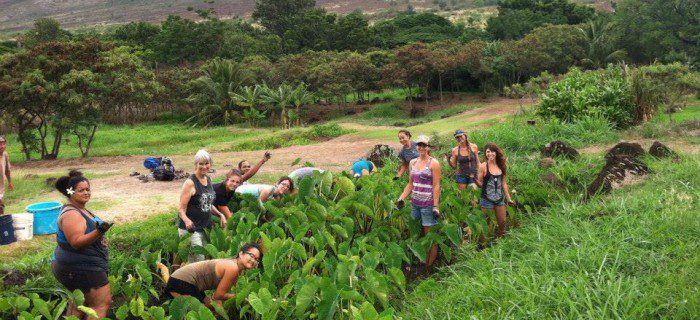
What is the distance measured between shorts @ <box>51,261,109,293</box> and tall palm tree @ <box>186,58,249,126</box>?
2164cm

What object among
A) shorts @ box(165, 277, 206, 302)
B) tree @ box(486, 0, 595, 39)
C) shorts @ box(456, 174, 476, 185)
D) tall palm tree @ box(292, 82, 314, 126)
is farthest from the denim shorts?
tree @ box(486, 0, 595, 39)

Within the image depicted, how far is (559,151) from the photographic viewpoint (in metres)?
8.12

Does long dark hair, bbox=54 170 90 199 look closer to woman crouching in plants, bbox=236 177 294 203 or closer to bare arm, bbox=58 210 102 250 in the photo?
bare arm, bbox=58 210 102 250

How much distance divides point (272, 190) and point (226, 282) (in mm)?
2225

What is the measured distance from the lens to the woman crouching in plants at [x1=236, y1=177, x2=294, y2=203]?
5.89 m

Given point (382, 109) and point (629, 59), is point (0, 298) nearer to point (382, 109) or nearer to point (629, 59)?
point (382, 109)

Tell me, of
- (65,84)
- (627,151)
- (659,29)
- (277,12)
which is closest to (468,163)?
(627,151)

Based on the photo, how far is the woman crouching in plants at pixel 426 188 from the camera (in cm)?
494

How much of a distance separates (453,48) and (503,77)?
352 cm

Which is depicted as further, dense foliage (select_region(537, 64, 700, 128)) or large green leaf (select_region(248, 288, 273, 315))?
dense foliage (select_region(537, 64, 700, 128))

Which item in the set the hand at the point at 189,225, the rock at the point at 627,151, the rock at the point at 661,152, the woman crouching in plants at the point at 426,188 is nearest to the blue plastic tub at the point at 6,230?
the hand at the point at 189,225

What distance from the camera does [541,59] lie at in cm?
2764

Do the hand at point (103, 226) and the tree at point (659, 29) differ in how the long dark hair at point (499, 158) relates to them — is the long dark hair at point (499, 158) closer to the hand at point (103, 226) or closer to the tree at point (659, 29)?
the hand at point (103, 226)

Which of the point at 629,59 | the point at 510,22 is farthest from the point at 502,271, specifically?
the point at 510,22
